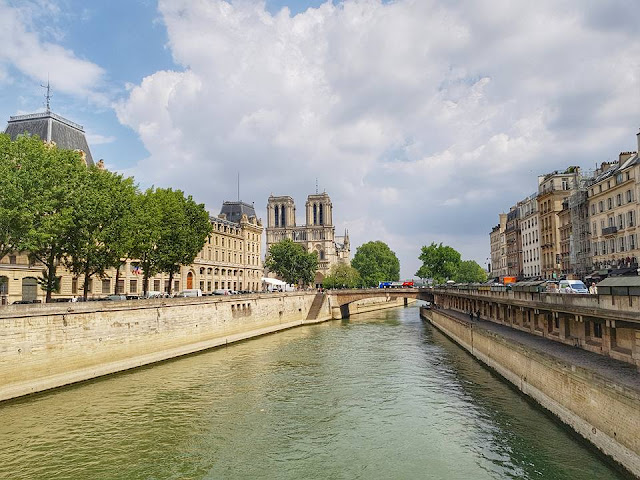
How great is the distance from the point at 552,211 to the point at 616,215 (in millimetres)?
23112

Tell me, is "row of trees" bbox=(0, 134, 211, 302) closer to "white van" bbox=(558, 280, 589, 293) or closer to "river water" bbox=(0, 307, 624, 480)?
"river water" bbox=(0, 307, 624, 480)

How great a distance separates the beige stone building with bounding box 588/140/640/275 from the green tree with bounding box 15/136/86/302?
1973 inches

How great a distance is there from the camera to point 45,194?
1347 inches

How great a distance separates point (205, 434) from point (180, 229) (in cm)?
3480

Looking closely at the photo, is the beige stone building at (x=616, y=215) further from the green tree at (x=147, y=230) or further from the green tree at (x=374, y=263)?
the green tree at (x=374, y=263)

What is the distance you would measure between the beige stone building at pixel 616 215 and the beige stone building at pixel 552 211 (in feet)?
46.6

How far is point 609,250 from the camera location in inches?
2207

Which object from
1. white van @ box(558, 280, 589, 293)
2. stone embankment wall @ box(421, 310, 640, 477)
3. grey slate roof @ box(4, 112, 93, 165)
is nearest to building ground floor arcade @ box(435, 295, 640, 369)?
white van @ box(558, 280, 589, 293)

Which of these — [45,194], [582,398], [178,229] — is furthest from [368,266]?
[582,398]

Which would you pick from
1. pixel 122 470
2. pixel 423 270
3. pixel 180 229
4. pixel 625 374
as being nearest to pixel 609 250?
pixel 625 374

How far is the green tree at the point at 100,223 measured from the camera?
3888 centimetres

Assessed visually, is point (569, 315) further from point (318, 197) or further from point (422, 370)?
Answer: point (318, 197)

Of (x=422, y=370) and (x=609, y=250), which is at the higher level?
(x=609, y=250)

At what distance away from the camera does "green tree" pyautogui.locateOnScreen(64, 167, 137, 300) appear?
128ft
